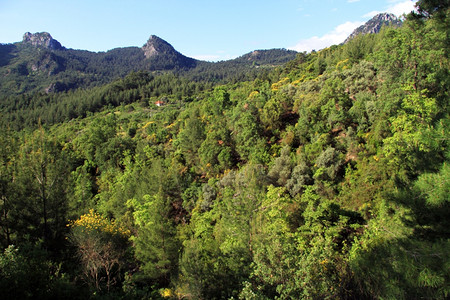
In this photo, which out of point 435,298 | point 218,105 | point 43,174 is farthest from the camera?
point 218,105

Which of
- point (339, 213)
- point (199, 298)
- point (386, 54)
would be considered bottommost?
point (199, 298)

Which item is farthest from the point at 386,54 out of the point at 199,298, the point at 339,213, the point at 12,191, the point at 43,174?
the point at 12,191

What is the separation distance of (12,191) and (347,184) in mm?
25260

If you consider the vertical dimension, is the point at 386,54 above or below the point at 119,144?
above

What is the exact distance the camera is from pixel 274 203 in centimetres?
1825

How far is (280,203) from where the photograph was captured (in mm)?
18641

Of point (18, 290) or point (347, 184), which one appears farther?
point (347, 184)

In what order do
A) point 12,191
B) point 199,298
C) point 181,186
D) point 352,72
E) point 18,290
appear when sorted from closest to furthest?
point 18,290 → point 199,298 → point 12,191 → point 181,186 → point 352,72

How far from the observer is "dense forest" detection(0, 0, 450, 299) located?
7324 millimetres

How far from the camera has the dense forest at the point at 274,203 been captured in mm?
7324

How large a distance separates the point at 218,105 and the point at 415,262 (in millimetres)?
43923

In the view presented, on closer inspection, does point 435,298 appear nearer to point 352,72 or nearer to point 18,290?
point 18,290

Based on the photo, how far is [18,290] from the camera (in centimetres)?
770

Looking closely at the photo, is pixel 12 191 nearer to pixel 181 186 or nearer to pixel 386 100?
pixel 181 186
